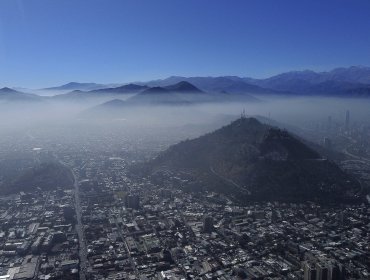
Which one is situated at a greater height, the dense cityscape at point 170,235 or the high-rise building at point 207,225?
the high-rise building at point 207,225

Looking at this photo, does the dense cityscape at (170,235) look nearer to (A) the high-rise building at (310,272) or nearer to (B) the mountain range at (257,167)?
(A) the high-rise building at (310,272)

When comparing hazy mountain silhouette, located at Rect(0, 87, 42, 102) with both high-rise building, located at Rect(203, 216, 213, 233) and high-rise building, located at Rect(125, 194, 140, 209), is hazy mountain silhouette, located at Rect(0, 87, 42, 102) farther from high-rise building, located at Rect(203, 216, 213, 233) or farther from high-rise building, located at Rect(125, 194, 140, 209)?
high-rise building, located at Rect(203, 216, 213, 233)

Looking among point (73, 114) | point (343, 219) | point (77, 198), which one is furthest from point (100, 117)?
point (343, 219)

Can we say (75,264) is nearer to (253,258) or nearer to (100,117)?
(253,258)

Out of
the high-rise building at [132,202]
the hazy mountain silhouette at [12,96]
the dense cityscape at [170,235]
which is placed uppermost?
the hazy mountain silhouette at [12,96]

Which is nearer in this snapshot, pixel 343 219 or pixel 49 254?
pixel 49 254


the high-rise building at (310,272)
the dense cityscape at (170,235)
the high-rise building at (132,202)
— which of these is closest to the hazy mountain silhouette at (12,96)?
the dense cityscape at (170,235)

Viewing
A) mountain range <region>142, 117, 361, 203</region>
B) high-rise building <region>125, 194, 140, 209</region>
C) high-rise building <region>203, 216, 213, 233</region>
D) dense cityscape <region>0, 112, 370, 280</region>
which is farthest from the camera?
mountain range <region>142, 117, 361, 203</region>

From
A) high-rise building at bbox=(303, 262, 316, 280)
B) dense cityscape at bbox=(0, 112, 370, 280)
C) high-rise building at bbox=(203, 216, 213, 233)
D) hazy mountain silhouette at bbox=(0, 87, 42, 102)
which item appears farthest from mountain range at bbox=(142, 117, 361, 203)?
hazy mountain silhouette at bbox=(0, 87, 42, 102)
